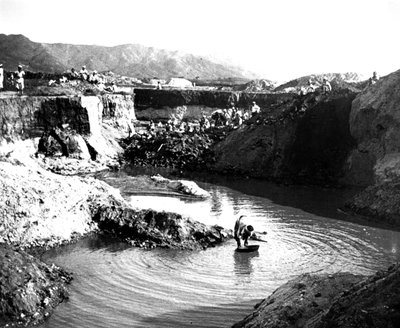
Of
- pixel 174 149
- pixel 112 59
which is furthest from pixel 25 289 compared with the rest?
pixel 112 59

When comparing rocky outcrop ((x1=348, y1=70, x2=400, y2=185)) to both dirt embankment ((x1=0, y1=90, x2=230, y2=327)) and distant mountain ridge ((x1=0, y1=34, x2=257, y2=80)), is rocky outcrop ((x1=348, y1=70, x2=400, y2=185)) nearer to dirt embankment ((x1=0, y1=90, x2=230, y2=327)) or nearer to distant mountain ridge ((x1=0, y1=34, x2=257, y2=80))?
dirt embankment ((x1=0, y1=90, x2=230, y2=327))

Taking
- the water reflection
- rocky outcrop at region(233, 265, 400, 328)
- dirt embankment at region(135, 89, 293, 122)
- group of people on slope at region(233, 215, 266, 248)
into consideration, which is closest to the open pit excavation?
rocky outcrop at region(233, 265, 400, 328)

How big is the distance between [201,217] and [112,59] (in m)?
137

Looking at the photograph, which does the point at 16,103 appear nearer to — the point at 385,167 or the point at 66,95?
the point at 66,95

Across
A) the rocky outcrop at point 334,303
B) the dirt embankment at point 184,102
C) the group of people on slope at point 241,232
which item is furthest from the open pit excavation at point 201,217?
the dirt embankment at point 184,102

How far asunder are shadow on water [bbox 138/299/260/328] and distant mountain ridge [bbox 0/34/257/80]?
373 feet

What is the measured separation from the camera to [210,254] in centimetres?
1778

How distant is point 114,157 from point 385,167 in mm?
21695

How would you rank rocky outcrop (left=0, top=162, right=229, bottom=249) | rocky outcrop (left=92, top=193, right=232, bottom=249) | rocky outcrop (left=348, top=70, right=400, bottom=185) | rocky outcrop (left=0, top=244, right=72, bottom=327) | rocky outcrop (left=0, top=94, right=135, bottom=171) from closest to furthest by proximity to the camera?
rocky outcrop (left=0, top=244, right=72, bottom=327), rocky outcrop (left=0, top=162, right=229, bottom=249), rocky outcrop (left=92, top=193, right=232, bottom=249), rocky outcrop (left=348, top=70, right=400, bottom=185), rocky outcrop (left=0, top=94, right=135, bottom=171)

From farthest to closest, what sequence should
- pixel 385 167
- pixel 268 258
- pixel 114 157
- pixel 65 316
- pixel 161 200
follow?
pixel 114 157 < pixel 385 167 < pixel 161 200 < pixel 268 258 < pixel 65 316

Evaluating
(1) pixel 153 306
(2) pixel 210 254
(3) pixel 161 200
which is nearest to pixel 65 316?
(1) pixel 153 306

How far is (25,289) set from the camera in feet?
41.9

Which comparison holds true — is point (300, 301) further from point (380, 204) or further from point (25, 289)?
point (380, 204)

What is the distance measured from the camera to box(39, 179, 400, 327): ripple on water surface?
12.8 m
